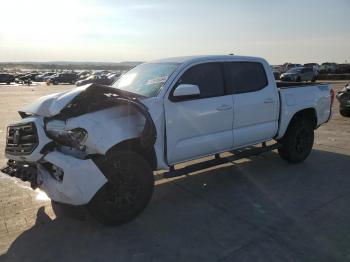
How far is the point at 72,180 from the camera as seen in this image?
433cm

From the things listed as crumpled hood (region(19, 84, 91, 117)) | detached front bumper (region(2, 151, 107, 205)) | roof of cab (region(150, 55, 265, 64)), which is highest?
roof of cab (region(150, 55, 265, 64))

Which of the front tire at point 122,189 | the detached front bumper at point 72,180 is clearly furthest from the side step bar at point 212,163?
the detached front bumper at point 72,180

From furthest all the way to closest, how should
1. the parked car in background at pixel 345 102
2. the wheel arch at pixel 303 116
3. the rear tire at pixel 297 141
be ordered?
1. the parked car in background at pixel 345 102
2. the rear tire at pixel 297 141
3. the wheel arch at pixel 303 116

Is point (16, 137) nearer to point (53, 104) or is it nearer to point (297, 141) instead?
point (53, 104)

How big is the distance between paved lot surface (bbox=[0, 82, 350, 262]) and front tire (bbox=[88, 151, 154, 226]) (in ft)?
0.57

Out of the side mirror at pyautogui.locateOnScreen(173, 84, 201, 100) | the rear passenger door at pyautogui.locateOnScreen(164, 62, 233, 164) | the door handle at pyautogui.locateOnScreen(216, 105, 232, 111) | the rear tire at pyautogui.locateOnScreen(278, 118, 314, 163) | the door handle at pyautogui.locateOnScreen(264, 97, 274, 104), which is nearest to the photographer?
the side mirror at pyautogui.locateOnScreen(173, 84, 201, 100)

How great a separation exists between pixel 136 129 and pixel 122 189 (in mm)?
726

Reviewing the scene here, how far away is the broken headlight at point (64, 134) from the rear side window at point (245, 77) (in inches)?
98.6

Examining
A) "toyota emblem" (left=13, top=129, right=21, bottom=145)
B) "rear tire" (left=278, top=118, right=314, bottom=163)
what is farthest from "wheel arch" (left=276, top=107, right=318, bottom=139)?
"toyota emblem" (left=13, top=129, right=21, bottom=145)

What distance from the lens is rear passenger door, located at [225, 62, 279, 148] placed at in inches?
242

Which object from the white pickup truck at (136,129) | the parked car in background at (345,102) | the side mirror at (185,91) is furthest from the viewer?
the parked car in background at (345,102)

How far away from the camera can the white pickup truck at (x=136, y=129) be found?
4520 millimetres

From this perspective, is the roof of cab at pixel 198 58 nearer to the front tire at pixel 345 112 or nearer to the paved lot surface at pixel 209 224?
the paved lot surface at pixel 209 224

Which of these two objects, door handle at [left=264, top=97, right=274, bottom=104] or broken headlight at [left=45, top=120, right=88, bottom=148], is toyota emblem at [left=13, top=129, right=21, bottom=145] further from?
door handle at [left=264, top=97, right=274, bottom=104]
